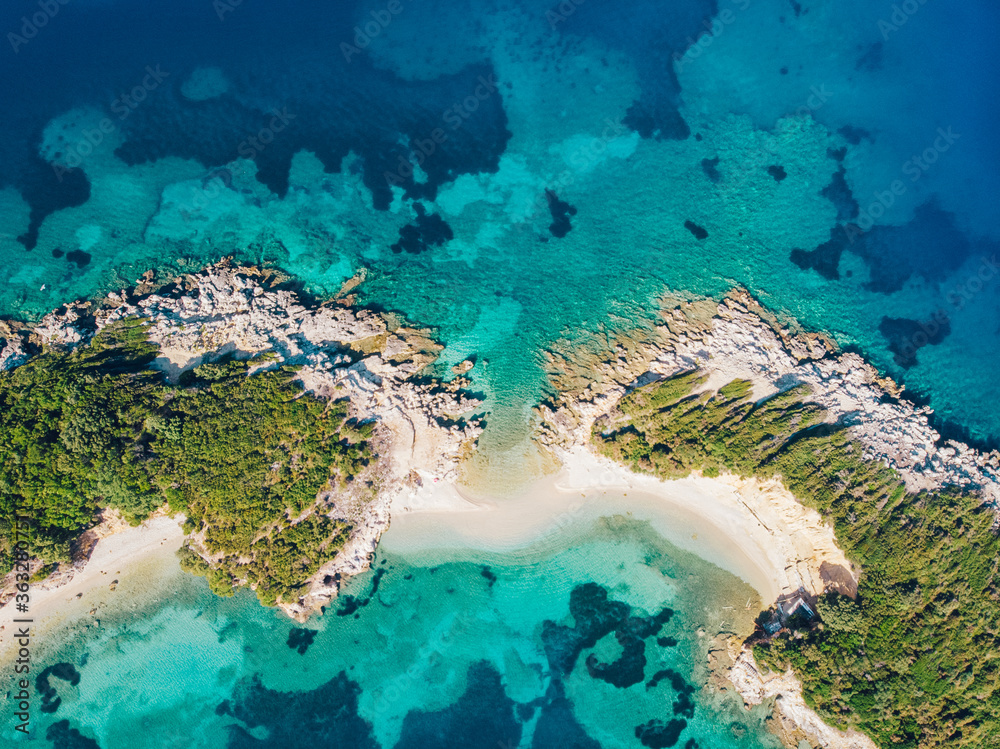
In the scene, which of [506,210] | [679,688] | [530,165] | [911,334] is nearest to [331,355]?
[506,210]

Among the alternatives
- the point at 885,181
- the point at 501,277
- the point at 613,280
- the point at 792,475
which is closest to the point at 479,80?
the point at 501,277

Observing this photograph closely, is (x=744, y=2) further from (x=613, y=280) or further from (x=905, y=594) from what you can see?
(x=905, y=594)

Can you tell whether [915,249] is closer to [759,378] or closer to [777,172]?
[777,172]

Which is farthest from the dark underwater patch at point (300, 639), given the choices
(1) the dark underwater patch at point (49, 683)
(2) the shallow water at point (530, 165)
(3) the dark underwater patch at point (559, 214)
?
(3) the dark underwater patch at point (559, 214)

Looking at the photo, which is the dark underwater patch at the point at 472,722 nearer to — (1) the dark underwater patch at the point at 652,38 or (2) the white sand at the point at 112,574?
(2) the white sand at the point at 112,574

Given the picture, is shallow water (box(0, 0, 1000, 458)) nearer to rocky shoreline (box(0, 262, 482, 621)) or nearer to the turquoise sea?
the turquoise sea
